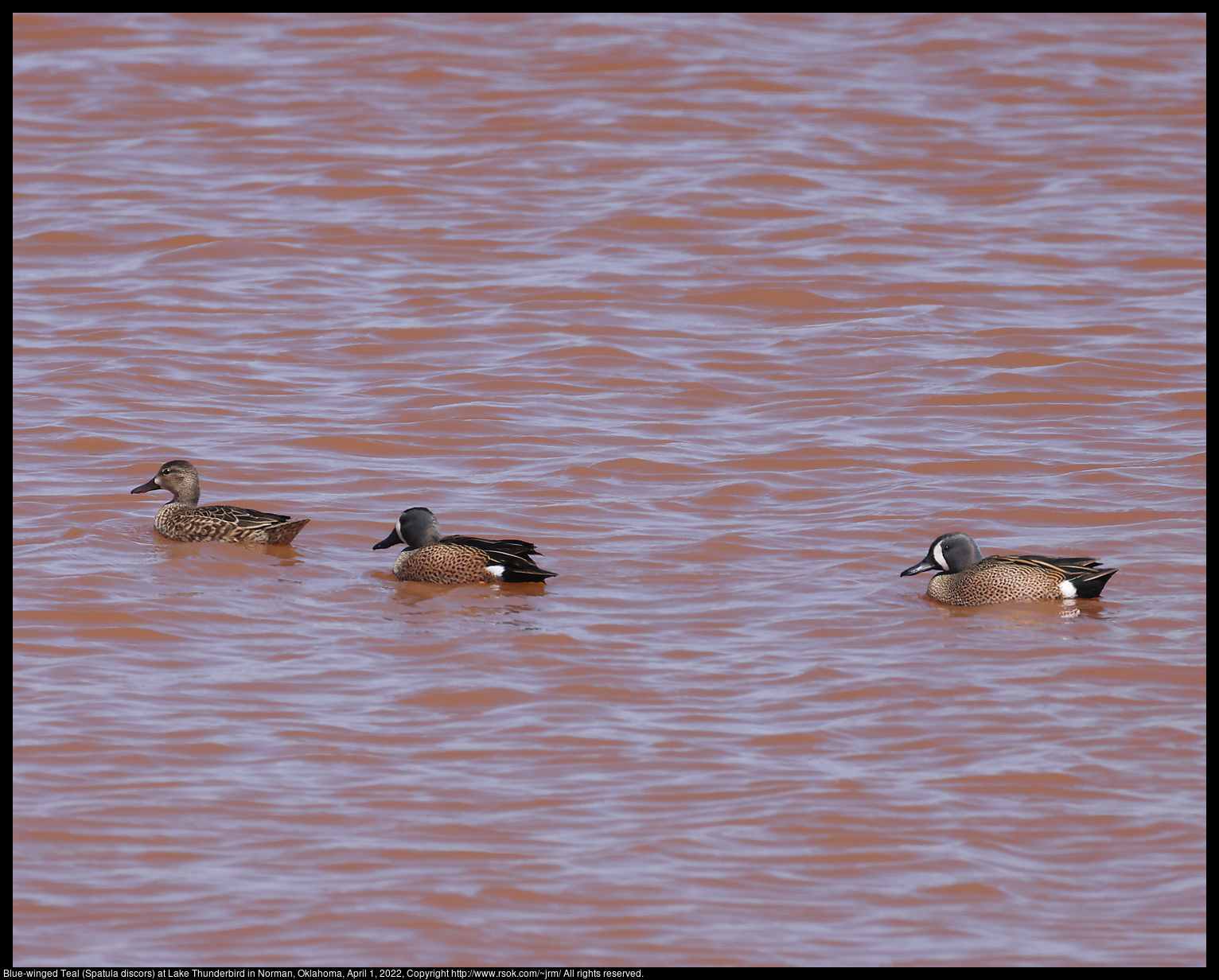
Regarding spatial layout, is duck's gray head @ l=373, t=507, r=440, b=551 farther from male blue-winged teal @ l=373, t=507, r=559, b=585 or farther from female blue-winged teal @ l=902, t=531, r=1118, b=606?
female blue-winged teal @ l=902, t=531, r=1118, b=606

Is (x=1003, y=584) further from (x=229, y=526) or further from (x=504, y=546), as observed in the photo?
(x=229, y=526)

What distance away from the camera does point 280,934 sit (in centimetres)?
616

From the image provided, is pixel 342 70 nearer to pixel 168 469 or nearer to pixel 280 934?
pixel 168 469

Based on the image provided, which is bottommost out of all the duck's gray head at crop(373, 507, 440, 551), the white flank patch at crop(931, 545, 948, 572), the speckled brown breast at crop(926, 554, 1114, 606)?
the speckled brown breast at crop(926, 554, 1114, 606)

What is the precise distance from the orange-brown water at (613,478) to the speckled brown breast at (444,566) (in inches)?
4.0

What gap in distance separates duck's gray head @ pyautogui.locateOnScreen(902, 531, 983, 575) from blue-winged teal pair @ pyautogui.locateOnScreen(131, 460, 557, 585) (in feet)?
6.53

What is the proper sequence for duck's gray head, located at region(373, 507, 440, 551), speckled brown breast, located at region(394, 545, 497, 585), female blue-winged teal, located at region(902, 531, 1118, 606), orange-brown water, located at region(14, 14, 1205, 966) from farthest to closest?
duck's gray head, located at region(373, 507, 440, 551) < speckled brown breast, located at region(394, 545, 497, 585) < female blue-winged teal, located at region(902, 531, 1118, 606) < orange-brown water, located at region(14, 14, 1205, 966)

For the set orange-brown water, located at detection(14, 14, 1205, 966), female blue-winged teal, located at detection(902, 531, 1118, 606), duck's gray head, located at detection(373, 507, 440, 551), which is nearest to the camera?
orange-brown water, located at detection(14, 14, 1205, 966)

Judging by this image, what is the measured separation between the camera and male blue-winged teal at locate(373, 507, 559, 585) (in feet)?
31.4

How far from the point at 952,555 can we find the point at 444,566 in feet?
8.79

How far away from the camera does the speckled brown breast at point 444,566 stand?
9.74 metres

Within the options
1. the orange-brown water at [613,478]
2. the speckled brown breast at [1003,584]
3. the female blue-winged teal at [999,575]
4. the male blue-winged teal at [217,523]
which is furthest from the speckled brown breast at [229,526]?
the speckled brown breast at [1003,584]

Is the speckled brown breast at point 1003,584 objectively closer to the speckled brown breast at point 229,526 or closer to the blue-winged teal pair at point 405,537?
the blue-winged teal pair at point 405,537

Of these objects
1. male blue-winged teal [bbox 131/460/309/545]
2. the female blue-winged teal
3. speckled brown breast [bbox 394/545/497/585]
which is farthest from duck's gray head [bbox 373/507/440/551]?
the female blue-winged teal
